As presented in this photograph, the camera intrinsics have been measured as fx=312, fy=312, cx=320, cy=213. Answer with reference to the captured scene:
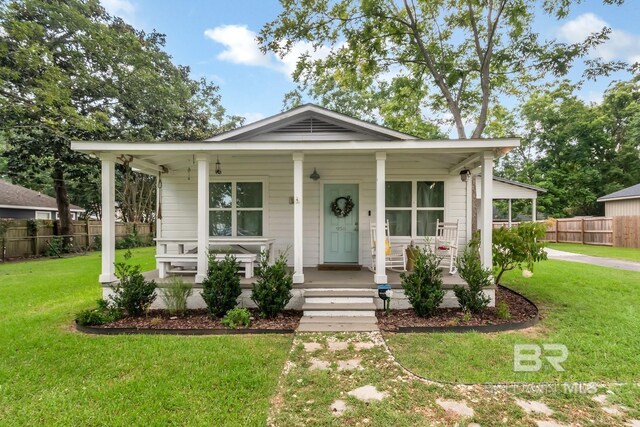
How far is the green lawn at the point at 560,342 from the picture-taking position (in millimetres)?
3141

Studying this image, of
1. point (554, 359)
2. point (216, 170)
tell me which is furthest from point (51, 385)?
point (554, 359)

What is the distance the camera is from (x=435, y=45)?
9.50 metres

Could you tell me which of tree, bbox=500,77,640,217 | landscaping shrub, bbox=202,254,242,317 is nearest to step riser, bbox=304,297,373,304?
landscaping shrub, bbox=202,254,242,317

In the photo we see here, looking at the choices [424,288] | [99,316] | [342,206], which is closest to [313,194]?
[342,206]

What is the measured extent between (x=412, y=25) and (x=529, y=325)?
27.2 feet

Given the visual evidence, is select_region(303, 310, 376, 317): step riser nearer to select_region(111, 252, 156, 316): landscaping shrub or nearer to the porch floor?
the porch floor

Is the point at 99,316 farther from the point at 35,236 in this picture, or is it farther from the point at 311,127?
the point at 35,236

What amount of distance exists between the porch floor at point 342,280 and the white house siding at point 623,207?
53.3 ft

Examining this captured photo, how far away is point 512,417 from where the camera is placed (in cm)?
246

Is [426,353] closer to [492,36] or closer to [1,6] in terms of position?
[492,36]

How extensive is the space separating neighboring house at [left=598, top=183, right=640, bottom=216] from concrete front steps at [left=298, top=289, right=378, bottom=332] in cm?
1806

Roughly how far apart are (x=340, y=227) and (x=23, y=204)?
18109mm

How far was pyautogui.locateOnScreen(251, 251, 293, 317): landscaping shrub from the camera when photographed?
15.5 feet

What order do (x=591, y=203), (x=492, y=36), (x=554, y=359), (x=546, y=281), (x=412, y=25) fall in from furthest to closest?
(x=591, y=203) → (x=412, y=25) → (x=492, y=36) → (x=546, y=281) → (x=554, y=359)
